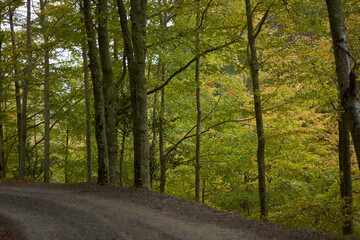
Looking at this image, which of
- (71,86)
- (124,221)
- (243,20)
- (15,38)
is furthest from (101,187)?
(15,38)

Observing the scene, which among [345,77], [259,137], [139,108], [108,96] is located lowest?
[259,137]

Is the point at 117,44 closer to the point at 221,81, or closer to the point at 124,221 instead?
the point at 221,81

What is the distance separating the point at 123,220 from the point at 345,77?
5.49 meters

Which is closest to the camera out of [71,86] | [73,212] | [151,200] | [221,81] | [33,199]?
[73,212]

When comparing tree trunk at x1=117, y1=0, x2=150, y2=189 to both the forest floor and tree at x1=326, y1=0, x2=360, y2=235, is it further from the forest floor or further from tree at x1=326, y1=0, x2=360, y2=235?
tree at x1=326, y1=0, x2=360, y2=235

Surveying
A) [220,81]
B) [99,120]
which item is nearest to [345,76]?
[99,120]

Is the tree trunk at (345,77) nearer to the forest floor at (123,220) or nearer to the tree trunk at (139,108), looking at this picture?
the forest floor at (123,220)

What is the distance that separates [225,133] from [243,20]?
7776 mm

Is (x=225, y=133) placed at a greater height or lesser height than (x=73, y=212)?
greater

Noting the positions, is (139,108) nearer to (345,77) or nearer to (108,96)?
(108,96)

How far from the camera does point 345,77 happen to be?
4984mm

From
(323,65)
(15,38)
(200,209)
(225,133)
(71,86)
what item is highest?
(15,38)

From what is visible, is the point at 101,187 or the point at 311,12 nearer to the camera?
Answer: the point at 311,12

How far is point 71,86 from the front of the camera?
19.8m
